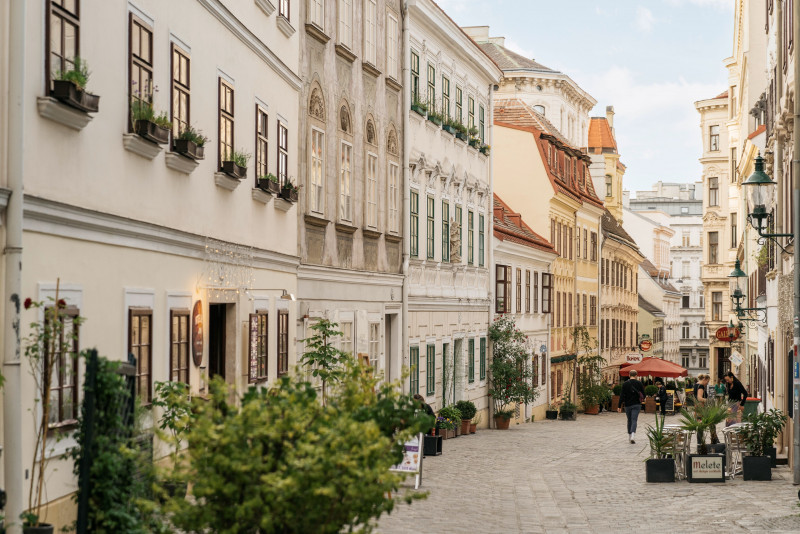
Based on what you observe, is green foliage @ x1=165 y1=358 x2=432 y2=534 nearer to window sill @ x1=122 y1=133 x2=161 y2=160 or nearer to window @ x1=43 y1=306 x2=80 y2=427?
window @ x1=43 y1=306 x2=80 y2=427

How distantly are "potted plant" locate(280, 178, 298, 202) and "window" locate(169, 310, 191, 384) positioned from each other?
4.93 metres

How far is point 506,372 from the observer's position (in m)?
37.4

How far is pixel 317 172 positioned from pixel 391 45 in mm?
6643

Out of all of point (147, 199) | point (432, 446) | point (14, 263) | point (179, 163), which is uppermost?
point (179, 163)

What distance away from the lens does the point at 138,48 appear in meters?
13.0

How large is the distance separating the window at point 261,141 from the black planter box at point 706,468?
7.86 m

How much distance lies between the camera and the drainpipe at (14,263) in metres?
9.58

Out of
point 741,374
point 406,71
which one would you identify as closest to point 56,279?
point 406,71

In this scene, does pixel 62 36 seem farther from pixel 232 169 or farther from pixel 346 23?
pixel 346 23

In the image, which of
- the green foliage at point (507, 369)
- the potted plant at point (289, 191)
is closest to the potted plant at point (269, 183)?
the potted plant at point (289, 191)

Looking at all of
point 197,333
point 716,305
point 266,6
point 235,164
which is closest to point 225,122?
point 235,164

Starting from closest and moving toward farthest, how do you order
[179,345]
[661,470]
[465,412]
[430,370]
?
[179,345]
[661,470]
[430,370]
[465,412]

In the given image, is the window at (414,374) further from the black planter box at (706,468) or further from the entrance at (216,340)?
the entrance at (216,340)

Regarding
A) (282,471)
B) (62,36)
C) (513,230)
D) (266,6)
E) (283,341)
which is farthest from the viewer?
(513,230)
